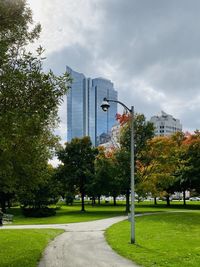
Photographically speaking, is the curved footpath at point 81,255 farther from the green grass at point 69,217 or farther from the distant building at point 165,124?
the distant building at point 165,124

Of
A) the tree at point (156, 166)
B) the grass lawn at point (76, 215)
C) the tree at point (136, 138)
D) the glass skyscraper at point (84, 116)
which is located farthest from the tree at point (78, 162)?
the glass skyscraper at point (84, 116)

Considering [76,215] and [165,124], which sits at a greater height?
[165,124]

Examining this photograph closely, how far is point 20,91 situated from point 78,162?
43.9m

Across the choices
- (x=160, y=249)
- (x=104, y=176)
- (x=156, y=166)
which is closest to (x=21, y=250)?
(x=160, y=249)

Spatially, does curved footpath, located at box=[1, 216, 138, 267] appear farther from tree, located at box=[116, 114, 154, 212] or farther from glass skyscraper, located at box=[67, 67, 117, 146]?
glass skyscraper, located at box=[67, 67, 117, 146]

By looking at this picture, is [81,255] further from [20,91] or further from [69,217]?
[69,217]

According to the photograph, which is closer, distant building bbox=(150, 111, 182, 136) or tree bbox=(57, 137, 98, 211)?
tree bbox=(57, 137, 98, 211)

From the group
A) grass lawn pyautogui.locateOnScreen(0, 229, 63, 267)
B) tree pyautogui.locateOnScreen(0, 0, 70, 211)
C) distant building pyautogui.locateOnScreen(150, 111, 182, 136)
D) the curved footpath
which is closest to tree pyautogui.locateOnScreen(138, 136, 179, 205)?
grass lawn pyautogui.locateOnScreen(0, 229, 63, 267)

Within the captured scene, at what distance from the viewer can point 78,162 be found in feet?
183

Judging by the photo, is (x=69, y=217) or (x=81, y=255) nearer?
(x=81, y=255)

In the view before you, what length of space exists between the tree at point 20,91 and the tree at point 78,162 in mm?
39767

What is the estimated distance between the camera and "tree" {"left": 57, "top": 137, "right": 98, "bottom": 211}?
179 ft

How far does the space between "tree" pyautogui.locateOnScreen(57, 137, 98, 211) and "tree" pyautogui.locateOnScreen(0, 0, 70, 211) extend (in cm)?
3977

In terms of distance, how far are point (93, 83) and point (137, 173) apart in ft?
148
